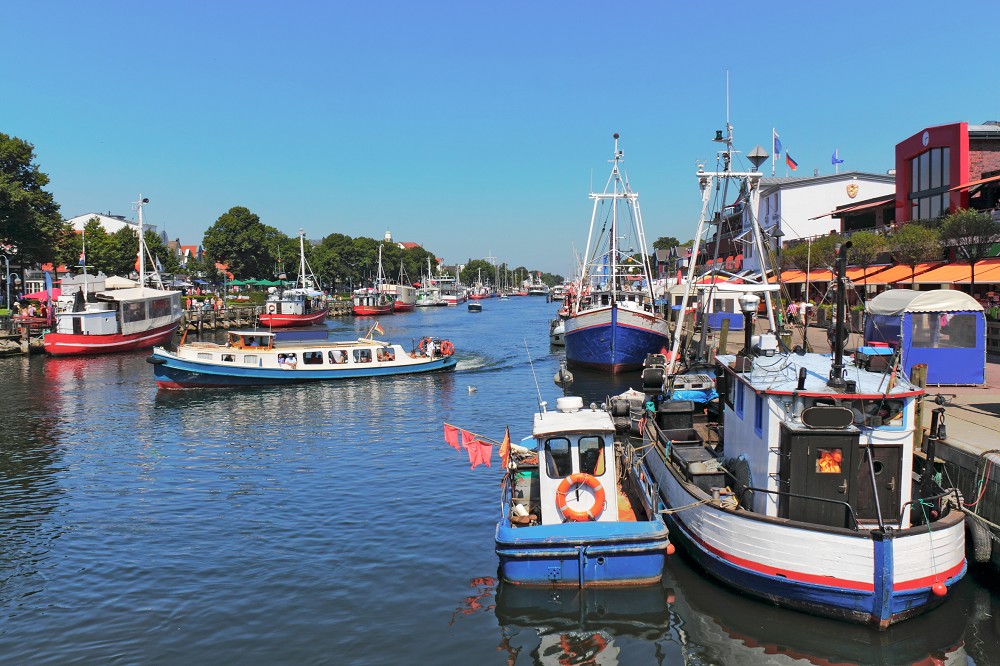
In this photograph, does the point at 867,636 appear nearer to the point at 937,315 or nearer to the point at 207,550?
the point at 207,550

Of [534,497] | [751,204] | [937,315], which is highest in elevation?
[751,204]

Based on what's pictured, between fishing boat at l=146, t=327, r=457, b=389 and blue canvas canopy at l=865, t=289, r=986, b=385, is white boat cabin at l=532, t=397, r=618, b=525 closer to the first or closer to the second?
blue canvas canopy at l=865, t=289, r=986, b=385

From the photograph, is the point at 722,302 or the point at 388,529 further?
the point at 722,302

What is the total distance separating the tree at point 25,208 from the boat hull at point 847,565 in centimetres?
6744

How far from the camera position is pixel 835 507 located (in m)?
12.6

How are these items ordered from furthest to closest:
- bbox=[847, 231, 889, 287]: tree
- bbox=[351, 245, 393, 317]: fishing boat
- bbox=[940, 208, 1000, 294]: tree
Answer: bbox=[351, 245, 393, 317]: fishing boat
bbox=[847, 231, 889, 287]: tree
bbox=[940, 208, 1000, 294]: tree

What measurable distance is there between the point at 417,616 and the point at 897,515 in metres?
8.68

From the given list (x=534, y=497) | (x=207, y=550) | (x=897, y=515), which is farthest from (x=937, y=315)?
(x=207, y=550)

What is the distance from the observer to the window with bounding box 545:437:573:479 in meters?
14.0

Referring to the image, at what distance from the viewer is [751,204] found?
25.1 meters

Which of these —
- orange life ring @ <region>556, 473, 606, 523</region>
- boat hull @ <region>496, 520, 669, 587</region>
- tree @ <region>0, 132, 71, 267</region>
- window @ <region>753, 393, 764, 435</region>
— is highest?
tree @ <region>0, 132, 71, 267</region>

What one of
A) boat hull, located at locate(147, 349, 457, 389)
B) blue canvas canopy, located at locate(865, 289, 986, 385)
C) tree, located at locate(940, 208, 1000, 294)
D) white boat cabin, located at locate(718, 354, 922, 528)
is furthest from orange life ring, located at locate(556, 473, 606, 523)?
tree, located at locate(940, 208, 1000, 294)

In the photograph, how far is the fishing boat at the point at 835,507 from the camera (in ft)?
38.9

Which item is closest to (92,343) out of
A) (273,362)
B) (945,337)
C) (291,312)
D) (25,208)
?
(25,208)
